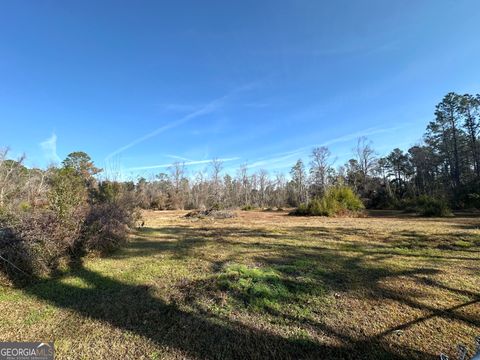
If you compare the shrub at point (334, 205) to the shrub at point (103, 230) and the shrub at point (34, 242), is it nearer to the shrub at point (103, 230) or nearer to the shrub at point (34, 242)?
the shrub at point (103, 230)

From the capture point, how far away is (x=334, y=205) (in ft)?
48.6

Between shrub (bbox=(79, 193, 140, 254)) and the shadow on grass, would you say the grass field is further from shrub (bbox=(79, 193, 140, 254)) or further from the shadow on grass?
shrub (bbox=(79, 193, 140, 254))

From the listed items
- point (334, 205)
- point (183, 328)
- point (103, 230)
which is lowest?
point (183, 328)

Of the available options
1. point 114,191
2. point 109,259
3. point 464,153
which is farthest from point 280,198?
point 109,259

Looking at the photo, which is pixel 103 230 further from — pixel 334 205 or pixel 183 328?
pixel 334 205

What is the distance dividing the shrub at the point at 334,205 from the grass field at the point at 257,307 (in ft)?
32.7

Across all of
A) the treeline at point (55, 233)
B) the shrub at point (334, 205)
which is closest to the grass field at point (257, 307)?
the treeline at point (55, 233)

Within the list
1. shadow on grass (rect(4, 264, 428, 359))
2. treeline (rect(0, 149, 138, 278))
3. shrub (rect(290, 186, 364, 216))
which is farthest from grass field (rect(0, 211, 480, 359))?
shrub (rect(290, 186, 364, 216))

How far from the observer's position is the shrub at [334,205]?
14781mm

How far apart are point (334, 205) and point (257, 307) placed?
1347 cm

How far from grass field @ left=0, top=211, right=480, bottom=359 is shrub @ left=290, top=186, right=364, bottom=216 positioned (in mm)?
9970

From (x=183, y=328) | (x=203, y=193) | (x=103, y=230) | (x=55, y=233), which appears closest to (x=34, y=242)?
(x=55, y=233)

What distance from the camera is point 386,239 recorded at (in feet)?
20.8

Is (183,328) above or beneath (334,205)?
beneath
